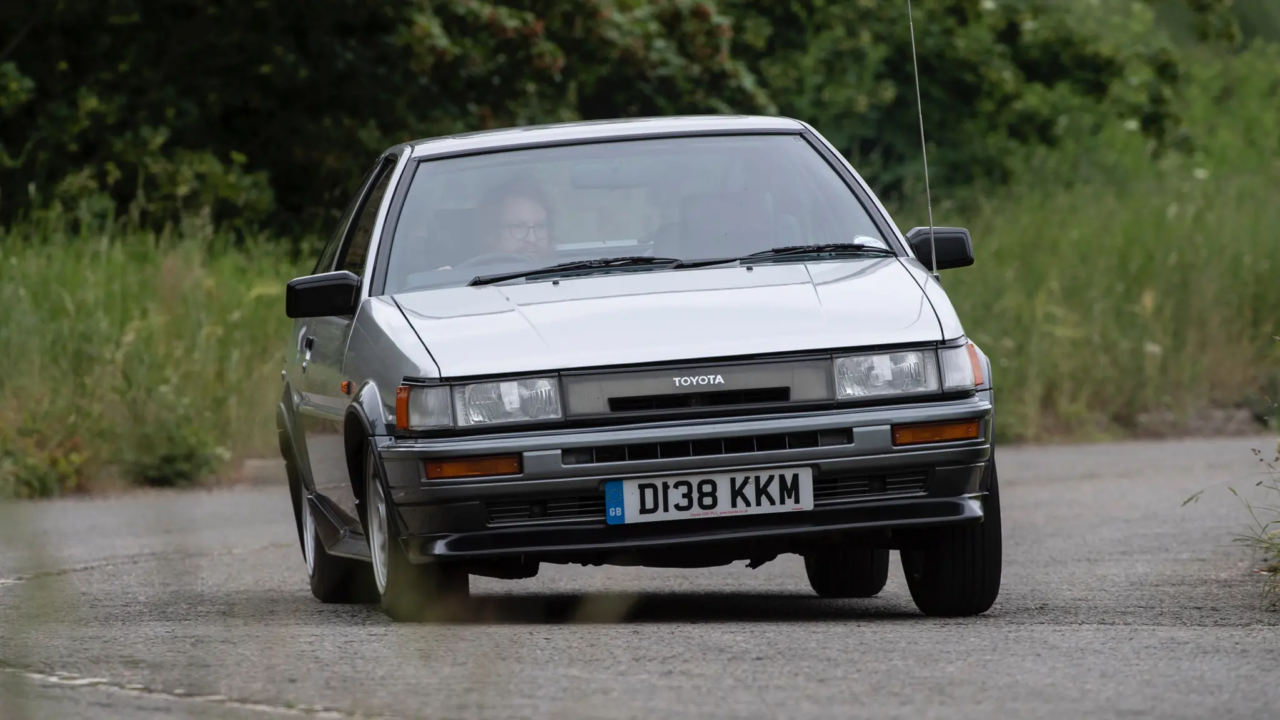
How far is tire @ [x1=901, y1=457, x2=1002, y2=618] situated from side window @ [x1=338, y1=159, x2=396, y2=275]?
2.07 meters

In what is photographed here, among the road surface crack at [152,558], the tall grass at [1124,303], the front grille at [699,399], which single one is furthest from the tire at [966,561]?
the tall grass at [1124,303]

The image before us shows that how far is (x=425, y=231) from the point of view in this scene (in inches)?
303

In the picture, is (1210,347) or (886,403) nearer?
(886,403)

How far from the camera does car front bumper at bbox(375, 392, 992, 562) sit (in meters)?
6.57

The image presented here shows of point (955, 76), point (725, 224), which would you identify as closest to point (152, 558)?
point (725, 224)

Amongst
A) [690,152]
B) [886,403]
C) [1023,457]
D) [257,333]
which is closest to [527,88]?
[257,333]

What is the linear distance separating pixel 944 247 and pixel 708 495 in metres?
1.52

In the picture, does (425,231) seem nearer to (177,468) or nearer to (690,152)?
(690,152)

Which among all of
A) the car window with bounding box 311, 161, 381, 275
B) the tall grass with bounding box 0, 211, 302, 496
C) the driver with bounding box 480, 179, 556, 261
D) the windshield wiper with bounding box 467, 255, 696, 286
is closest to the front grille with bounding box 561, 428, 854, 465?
the windshield wiper with bounding box 467, 255, 696, 286

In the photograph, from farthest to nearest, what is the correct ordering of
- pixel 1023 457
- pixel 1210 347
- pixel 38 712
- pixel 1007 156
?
pixel 1007 156, pixel 1210 347, pixel 1023 457, pixel 38 712

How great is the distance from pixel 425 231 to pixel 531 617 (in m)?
1.29

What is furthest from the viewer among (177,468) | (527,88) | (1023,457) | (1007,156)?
(1007,156)

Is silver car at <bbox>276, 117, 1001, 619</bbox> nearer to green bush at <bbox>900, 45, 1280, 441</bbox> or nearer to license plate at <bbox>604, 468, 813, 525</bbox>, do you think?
license plate at <bbox>604, 468, 813, 525</bbox>

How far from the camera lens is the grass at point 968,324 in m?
15.3
